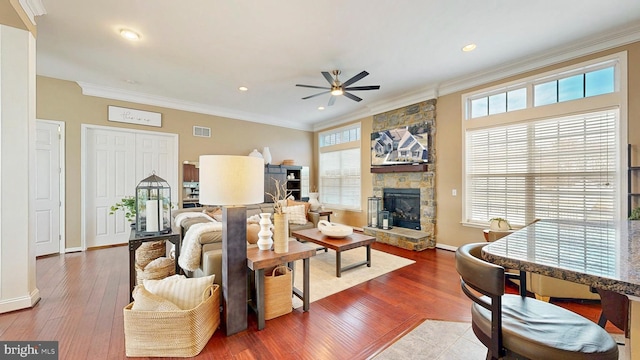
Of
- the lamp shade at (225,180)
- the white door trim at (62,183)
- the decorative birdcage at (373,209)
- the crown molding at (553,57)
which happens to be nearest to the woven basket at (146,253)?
the lamp shade at (225,180)

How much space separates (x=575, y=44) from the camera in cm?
303

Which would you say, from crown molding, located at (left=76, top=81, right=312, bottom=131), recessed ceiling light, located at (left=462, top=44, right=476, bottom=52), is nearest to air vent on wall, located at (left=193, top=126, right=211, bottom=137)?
crown molding, located at (left=76, top=81, right=312, bottom=131)

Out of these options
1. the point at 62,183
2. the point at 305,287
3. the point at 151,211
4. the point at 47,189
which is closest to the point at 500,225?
the point at 305,287

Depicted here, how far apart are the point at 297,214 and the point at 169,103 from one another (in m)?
3.49

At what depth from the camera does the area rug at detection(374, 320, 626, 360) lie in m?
1.75

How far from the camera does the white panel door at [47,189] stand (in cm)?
390

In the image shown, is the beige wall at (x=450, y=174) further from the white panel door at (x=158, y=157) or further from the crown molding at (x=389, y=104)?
the white panel door at (x=158, y=157)

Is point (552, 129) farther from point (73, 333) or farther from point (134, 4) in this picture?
point (73, 333)

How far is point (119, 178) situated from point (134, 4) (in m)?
3.46

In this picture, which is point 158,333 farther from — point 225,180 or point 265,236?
point 225,180

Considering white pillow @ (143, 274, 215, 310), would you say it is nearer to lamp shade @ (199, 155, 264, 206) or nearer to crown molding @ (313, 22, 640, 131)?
lamp shade @ (199, 155, 264, 206)

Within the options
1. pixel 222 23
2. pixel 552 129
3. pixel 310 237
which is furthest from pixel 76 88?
pixel 552 129

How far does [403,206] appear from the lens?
16.8ft

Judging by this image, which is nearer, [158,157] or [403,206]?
[158,157]
